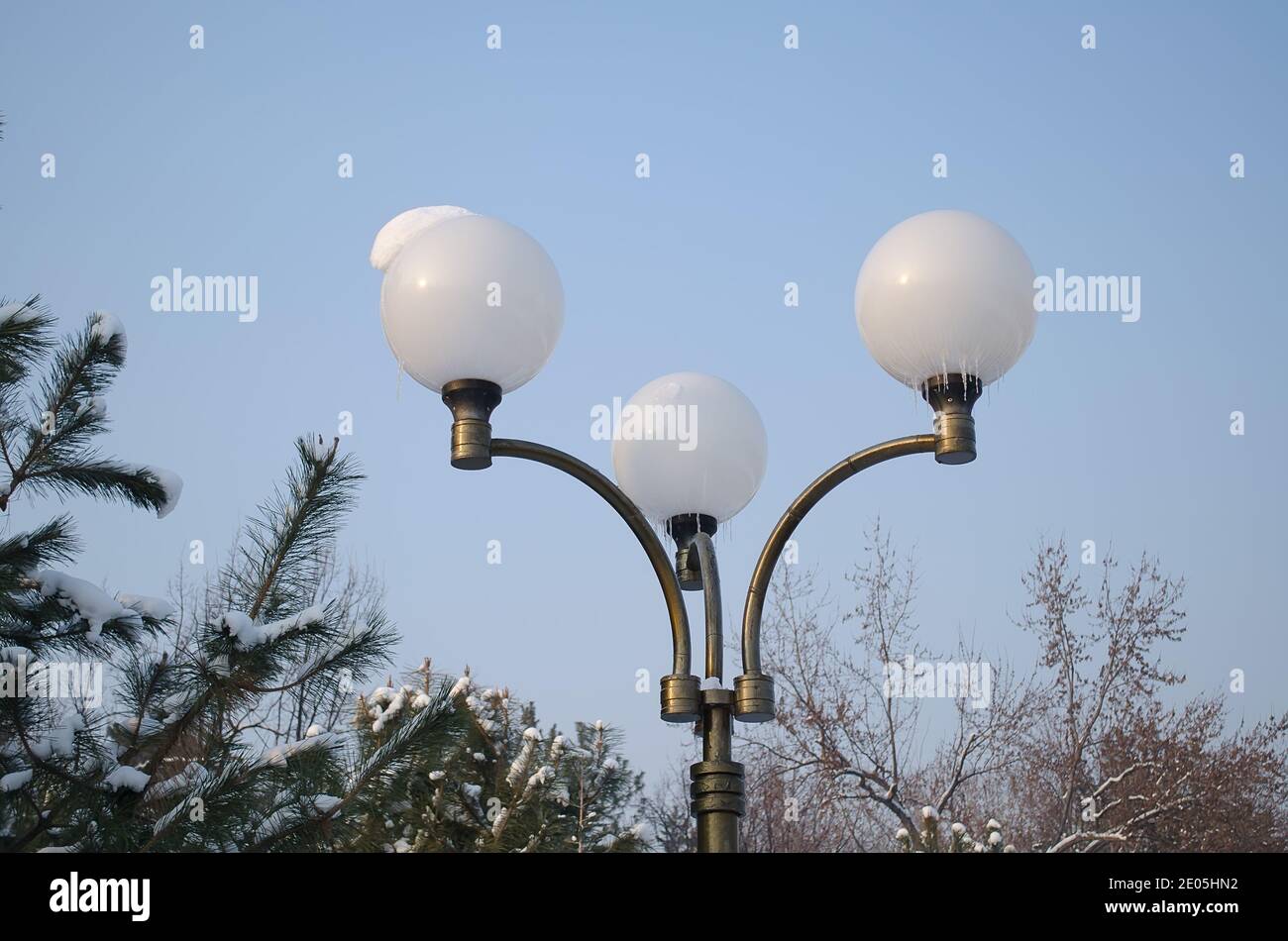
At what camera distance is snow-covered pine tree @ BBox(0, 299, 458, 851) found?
4094 mm

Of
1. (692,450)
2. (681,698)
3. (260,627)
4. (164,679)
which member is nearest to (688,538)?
(692,450)

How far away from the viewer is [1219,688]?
15758mm

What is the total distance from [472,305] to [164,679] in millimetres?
2306

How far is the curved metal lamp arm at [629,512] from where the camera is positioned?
9.20 ft

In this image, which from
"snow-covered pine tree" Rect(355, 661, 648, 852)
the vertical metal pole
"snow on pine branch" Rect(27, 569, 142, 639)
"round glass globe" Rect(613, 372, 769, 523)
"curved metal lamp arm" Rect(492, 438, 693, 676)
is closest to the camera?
the vertical metal pole

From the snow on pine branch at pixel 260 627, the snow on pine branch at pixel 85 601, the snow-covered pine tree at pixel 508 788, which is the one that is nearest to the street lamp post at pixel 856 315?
the snow on pine branch at pixel 260 627

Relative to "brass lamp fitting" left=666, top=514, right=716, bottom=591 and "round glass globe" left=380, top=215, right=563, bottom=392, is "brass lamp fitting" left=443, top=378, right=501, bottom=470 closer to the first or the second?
"round glass globe" left=380, top=215, right=563, bottom=392

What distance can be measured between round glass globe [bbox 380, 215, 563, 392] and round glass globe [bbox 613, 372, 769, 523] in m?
0.40

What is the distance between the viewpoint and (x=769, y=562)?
9.41 ft

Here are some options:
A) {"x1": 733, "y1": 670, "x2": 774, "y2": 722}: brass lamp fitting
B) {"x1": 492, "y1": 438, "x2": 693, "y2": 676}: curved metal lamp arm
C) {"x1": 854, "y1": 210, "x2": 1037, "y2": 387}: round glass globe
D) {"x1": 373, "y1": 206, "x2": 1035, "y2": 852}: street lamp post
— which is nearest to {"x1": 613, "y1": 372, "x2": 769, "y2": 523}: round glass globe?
{"x1": 373, "y1": 206, "x2": 1035, "y2": 852}: street lamp post

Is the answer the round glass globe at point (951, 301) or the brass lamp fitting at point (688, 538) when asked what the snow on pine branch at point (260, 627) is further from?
the round glass globe at point (951, 301)
